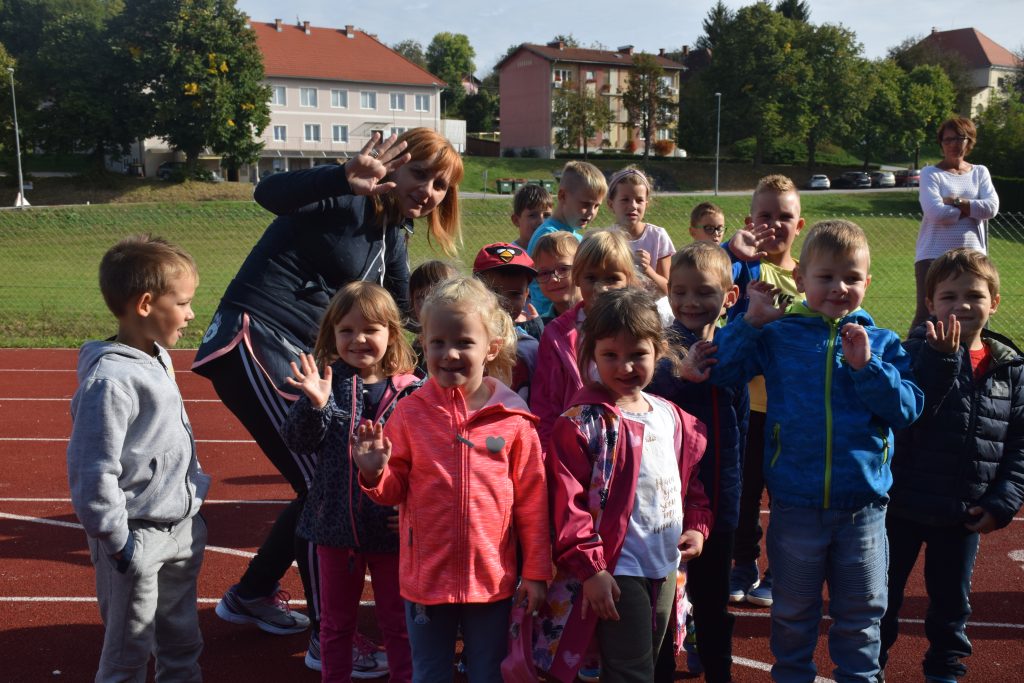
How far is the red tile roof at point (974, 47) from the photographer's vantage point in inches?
3250

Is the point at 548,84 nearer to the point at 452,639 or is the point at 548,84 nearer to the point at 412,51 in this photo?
the point at 412,51

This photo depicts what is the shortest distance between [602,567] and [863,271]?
136cm

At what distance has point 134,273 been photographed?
2832 mm

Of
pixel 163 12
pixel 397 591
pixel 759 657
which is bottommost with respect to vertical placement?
pixel 759 657

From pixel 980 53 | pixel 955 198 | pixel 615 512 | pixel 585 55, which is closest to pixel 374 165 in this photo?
pixel 615 512

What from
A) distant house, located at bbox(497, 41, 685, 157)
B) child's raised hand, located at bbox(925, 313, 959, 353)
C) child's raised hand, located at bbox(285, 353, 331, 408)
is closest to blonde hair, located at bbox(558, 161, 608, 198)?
child's raised hand, located at bbox(925, 313, 959, 353)

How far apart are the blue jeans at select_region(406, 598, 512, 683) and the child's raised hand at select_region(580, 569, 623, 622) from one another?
0.27 metres

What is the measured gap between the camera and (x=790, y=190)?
4086 mm

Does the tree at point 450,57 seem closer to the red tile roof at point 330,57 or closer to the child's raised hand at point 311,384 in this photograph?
the red tile roof at point 330,57

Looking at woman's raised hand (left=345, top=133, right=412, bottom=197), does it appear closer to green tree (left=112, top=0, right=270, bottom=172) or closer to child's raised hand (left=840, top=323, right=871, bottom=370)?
child's raised hand (left=840, top=323, right=871, bottom=370)

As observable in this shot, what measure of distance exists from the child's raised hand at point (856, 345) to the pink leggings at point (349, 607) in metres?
1.70

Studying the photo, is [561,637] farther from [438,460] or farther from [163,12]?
[163,12]

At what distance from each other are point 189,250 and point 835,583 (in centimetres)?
1941

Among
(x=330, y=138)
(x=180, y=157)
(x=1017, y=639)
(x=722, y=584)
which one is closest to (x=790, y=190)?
(x=722, y=584)
